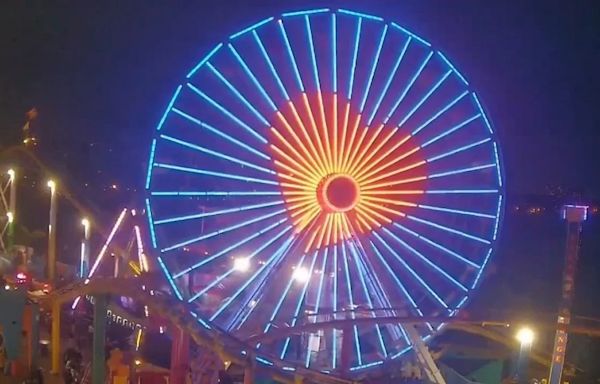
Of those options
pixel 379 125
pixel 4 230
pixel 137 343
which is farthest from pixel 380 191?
pixel 4 230

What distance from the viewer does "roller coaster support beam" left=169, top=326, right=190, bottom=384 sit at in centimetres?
973

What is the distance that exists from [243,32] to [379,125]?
2.59 metres

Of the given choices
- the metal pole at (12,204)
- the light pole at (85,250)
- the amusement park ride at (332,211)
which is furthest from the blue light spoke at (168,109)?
the metal pole at (12,204)

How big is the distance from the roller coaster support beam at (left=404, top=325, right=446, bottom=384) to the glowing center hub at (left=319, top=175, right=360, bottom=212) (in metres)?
2.08

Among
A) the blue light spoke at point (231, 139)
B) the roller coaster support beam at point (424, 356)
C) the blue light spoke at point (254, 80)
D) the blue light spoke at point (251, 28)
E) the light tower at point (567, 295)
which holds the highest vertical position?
the blue light spoke at point (251, 28)

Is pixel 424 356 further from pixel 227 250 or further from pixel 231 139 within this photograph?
pixel 231 139

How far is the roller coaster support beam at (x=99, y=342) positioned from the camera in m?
9.30

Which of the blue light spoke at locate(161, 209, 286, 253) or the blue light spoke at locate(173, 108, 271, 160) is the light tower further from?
the blue light spoke at locate(173, 108, 271, 160)

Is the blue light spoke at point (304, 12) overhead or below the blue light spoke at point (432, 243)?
overhead

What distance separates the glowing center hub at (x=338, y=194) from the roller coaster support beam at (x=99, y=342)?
12.5 ft

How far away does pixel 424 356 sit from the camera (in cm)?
1143

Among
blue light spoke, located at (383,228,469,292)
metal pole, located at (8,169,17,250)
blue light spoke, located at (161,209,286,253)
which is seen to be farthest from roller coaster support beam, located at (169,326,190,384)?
metal pole, located at (8,169,17,250)

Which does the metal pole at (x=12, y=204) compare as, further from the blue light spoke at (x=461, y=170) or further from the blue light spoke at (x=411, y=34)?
the blue light spoke at (x=461, y=170)

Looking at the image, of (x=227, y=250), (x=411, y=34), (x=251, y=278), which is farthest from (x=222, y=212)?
(x=411, y=34)
